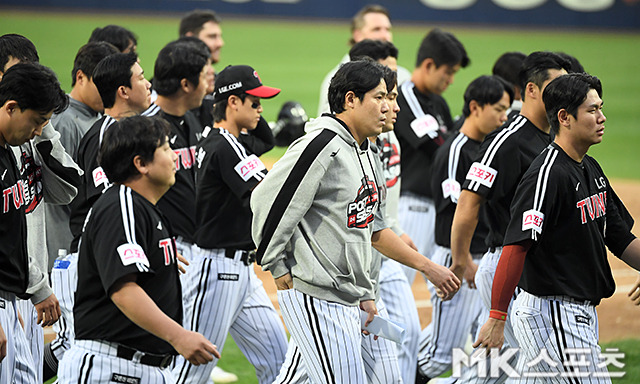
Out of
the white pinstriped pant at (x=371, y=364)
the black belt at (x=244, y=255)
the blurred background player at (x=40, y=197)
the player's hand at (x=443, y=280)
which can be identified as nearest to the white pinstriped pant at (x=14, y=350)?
the blurred background player at (x=40, y=197)

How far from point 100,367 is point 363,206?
138 cm

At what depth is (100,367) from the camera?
3.47 m

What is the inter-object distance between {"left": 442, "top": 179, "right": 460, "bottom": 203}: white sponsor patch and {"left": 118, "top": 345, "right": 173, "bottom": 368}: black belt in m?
2.86

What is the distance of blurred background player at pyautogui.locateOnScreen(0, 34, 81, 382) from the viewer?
13.8 feet

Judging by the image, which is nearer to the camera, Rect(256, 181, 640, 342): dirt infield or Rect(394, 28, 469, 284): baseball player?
Rect(394, 28, 469, 284): baseball player

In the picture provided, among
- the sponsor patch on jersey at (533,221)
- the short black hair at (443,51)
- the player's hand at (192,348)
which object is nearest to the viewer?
the player's hand at (192,348)

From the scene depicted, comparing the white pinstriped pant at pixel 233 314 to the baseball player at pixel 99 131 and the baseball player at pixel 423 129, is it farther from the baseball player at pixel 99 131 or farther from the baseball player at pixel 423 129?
the baseball player at pixel 423 129

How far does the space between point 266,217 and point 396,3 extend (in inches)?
994

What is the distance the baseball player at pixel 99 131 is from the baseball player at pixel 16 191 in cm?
66

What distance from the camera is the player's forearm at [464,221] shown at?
5.00 meters

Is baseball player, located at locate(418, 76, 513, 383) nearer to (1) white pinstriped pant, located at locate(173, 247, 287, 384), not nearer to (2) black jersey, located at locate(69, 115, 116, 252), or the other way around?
(1) white pinstriped pant, located at locate(173, 247, 287, 384)

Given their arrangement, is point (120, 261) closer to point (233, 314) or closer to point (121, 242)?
point (121, 242)

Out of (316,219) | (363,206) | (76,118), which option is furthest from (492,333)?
(76,118)

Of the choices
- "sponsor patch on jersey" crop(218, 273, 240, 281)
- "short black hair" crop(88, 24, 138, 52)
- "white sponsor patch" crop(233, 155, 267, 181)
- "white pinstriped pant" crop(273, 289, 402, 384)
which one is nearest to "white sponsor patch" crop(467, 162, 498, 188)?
"white pinstriped pant" crop(273, 289, 402, 384)
